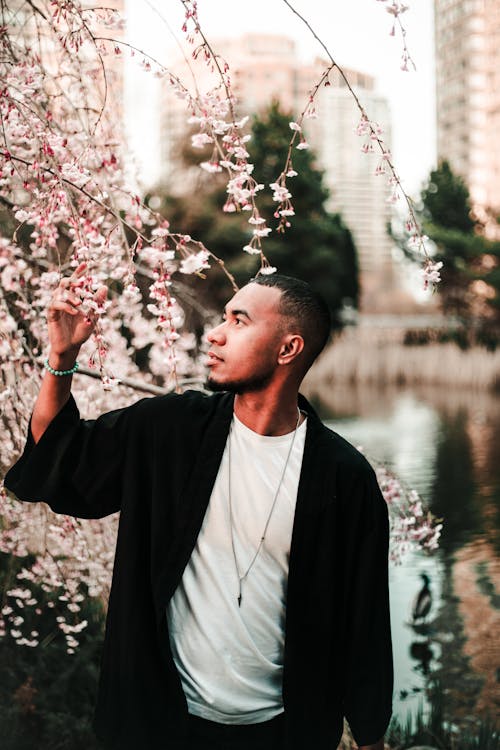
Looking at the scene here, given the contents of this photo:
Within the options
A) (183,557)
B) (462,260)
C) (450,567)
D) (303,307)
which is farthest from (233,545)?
(462,260)

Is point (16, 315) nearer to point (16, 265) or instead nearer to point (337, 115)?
point (16, 265)

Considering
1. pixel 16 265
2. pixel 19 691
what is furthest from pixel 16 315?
pixel 19 691

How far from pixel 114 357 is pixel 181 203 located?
49.1ft

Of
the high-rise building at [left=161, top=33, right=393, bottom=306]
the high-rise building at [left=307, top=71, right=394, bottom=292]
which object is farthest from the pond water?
the high-rise building at [left=307, top=71, right=394, bottom=292]

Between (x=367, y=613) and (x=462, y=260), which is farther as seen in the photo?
(x=462, y=260)

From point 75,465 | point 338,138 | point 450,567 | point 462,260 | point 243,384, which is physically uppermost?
point 338,138

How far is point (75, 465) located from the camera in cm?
142

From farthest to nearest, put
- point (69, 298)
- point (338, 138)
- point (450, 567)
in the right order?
point (338, 138) → point (450, 567) → point (69, 298)

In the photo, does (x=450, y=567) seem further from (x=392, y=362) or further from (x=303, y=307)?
(x=392, y=362)

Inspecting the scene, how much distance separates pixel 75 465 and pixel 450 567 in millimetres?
6072

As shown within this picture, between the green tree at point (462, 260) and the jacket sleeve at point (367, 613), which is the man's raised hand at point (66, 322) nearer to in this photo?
the jacket sleeve at point (367, 613)

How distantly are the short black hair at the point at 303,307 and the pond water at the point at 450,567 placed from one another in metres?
1.90

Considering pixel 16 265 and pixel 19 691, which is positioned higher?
pixel 16 265

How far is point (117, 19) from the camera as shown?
2.23 m
